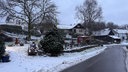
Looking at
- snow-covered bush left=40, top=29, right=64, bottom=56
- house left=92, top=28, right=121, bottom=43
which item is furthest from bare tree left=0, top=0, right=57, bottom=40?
house left=92, top=28, right=121, bottom=43

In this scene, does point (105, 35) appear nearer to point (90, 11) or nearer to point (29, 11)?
point (90, 11)

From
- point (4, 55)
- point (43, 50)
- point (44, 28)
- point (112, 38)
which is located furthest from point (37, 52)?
point (112, 38)

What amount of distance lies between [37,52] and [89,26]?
76895 mm

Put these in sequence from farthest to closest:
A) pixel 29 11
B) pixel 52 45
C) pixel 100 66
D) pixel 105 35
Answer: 1. pixel 105 35
2. pixel 29 11
3. pixel 52 45
4. pixel 100 66

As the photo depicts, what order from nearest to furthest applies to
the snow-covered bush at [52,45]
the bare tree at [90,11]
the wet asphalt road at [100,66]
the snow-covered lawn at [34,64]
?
the snow-covered lawn at [34,64] → the wet asphalt road at [100,66] → the snow-covered bush at [52,45] → the bare tree at [90,11]

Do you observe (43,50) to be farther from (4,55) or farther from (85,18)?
(85,18)

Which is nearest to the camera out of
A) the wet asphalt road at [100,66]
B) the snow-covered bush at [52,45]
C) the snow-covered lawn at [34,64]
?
the snow-covered lawn at [34,64]

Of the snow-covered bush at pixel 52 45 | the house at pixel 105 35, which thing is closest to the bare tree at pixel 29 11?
the snow-covered bush at pixel 52 45

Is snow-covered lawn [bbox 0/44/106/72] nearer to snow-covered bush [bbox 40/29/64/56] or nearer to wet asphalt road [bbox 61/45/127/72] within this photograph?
wet asphalt road [bbox 61/45/127/72]

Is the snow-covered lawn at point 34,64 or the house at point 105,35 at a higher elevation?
the snow-covered lawn at point 34,64

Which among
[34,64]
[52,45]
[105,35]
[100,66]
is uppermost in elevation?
[52,45]

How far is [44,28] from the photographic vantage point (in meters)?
63.1

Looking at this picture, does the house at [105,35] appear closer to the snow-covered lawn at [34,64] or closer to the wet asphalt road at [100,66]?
Answer: the wet asphalt road at [100,66]

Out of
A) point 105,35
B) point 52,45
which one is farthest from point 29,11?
point 105,35
